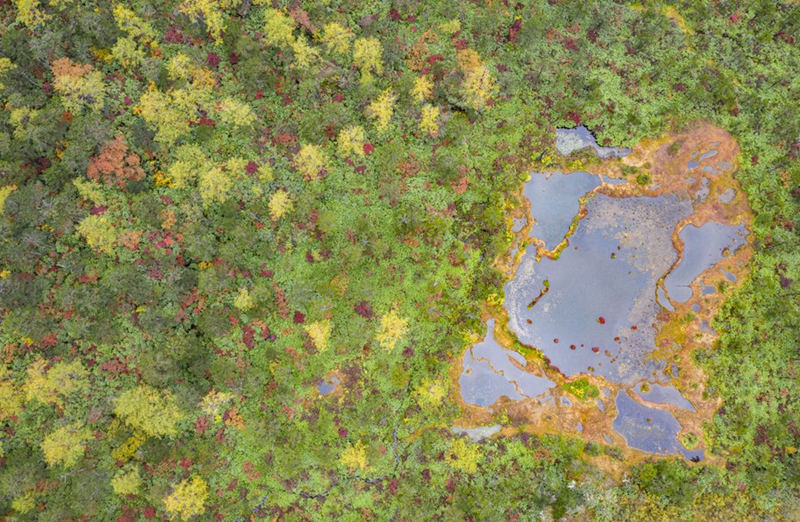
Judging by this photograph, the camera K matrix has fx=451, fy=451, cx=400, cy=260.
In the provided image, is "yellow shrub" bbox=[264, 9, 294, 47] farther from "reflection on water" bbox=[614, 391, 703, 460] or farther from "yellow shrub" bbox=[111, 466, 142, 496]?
"reflection on water" bbox=[614, 391, 703, 460]

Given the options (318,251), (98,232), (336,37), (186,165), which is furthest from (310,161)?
(98,232)

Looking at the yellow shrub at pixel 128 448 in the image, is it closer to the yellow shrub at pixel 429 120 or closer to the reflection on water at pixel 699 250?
the yellow shrub at pixel 429 120

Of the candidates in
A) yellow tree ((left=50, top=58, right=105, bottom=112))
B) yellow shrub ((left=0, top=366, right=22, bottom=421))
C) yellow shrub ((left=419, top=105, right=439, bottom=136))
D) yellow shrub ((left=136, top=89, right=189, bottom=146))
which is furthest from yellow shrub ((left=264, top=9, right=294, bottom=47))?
yellow shrub ((left=0, top=366, right=22, bottom=421))

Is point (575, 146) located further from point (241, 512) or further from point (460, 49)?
point (241, 512)

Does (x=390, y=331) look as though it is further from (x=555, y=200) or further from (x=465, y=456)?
(x=555, y=200)

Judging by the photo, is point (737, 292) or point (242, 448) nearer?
point (242, 448)

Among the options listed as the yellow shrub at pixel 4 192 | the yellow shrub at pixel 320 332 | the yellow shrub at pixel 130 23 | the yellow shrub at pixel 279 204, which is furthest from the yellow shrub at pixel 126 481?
the yellow shrub at pixel 130 23

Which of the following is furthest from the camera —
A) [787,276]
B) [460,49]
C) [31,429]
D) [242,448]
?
[460,49]

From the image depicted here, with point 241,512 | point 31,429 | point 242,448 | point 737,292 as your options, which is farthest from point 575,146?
point 31,429
